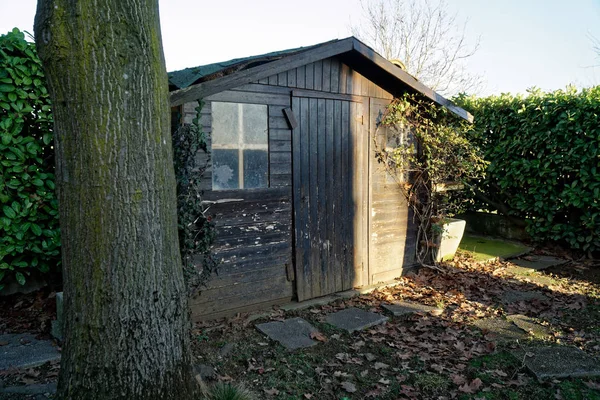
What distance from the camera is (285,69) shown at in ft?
17.8

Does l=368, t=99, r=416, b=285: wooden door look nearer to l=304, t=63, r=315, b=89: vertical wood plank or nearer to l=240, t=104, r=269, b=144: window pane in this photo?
l=304, t=63, r=315, b=89: vertical wood plank

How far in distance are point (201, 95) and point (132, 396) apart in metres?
3.05

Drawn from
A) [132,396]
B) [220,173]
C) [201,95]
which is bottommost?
[132,396]

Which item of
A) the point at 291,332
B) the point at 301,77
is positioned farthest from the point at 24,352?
the point at 301,77

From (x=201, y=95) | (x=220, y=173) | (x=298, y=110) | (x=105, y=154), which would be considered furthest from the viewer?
(x=298, y=110)

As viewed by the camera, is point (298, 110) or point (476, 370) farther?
point (298, 110)

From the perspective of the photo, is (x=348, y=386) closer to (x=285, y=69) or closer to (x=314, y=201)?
(x=314, y=201)

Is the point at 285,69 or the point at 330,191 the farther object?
the point at 330,191

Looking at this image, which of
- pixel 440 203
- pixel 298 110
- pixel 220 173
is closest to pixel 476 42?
pixel 440 203

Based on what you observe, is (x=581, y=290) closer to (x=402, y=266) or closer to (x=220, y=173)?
(x=402, y=266)

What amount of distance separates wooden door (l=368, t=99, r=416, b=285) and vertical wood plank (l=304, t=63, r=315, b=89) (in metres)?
1.19

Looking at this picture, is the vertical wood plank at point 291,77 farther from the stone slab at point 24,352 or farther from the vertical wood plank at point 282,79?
the stone slab at point 24,352

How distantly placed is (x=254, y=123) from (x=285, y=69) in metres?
0.74

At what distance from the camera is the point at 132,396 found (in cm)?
263
